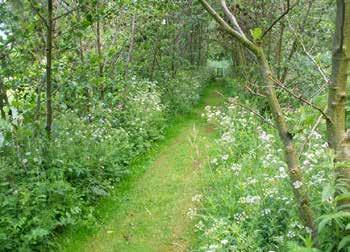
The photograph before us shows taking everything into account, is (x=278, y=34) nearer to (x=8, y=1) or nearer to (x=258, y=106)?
(x=258, y=106)

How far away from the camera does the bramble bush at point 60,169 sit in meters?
4.88

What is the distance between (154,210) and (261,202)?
2138mm

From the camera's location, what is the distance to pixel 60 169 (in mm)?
5648

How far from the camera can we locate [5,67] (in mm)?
5883

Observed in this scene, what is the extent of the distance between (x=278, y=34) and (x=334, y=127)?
867cm

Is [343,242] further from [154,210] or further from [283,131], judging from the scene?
[154,210]

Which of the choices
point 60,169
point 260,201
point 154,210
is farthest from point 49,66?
point 260,201

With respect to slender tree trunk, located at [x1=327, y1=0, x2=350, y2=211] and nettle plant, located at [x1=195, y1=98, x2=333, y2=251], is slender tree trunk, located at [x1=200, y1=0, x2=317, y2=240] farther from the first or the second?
slender tree trunk, located at [x1=327, y1=0, x2=350, y2=211]

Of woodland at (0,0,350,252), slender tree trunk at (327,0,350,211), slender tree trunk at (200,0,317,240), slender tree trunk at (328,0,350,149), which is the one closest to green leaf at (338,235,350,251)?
woodland at (0,0,350,252)

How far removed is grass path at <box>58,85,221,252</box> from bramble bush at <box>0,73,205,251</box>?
29 cm

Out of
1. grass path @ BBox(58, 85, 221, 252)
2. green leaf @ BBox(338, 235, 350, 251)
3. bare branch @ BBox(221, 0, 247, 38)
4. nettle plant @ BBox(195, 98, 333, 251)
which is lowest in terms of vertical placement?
grass path @ BBox(58, 85, 221, 252)

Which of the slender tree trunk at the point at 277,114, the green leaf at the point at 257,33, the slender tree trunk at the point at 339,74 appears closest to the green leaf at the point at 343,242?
the slender tree trunk at the point at 277,114

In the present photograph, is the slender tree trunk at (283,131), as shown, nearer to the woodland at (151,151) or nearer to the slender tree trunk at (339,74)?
→ the woodland at (151,151)

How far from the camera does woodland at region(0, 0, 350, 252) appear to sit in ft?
9.30
